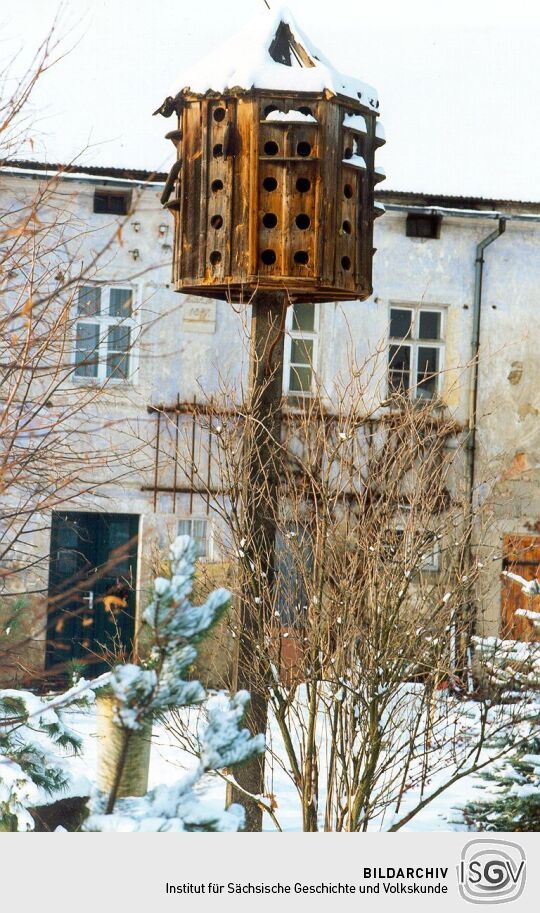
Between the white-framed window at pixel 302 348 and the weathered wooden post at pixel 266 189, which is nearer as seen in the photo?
the weathered wooden post at pixel 266 189

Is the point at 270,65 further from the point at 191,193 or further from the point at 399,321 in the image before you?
the point at 399,321

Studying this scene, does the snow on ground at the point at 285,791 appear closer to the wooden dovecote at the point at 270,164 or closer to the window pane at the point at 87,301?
the window pane at the point at 87,301

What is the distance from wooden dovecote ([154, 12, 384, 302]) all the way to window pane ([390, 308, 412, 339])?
19.9ft

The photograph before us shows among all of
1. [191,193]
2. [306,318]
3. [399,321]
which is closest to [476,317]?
[399,321]

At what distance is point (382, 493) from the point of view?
523 centimetres

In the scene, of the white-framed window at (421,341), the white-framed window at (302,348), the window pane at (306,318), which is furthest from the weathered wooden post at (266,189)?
the white-framed window at (421,341)

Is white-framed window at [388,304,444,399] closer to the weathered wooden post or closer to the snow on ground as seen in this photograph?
the snow on ground

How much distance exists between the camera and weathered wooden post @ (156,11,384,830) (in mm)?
5527

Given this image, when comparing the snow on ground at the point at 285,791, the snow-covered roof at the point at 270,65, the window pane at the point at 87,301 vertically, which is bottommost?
the snow on ground at the point at 285,791

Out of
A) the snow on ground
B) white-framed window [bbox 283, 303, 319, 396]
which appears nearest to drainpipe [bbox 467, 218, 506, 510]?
white-framed window [bbox 283, 303, 319, 396]

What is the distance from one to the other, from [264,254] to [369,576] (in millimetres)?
1619

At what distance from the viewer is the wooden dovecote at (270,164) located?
5.54m

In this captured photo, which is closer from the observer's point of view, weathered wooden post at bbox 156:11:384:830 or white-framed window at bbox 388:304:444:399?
weathered wooden post at bbox 156:11:384:830

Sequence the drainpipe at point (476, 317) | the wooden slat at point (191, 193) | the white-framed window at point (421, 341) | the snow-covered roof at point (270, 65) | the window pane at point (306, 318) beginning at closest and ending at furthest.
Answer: the snow-covered roof at point (270, 65) → the wooden slat at point (191, 193) → the window pane at point (306, 318) → the drainpipe at point (476, 317) → the white-framed window at point (421, 341)
